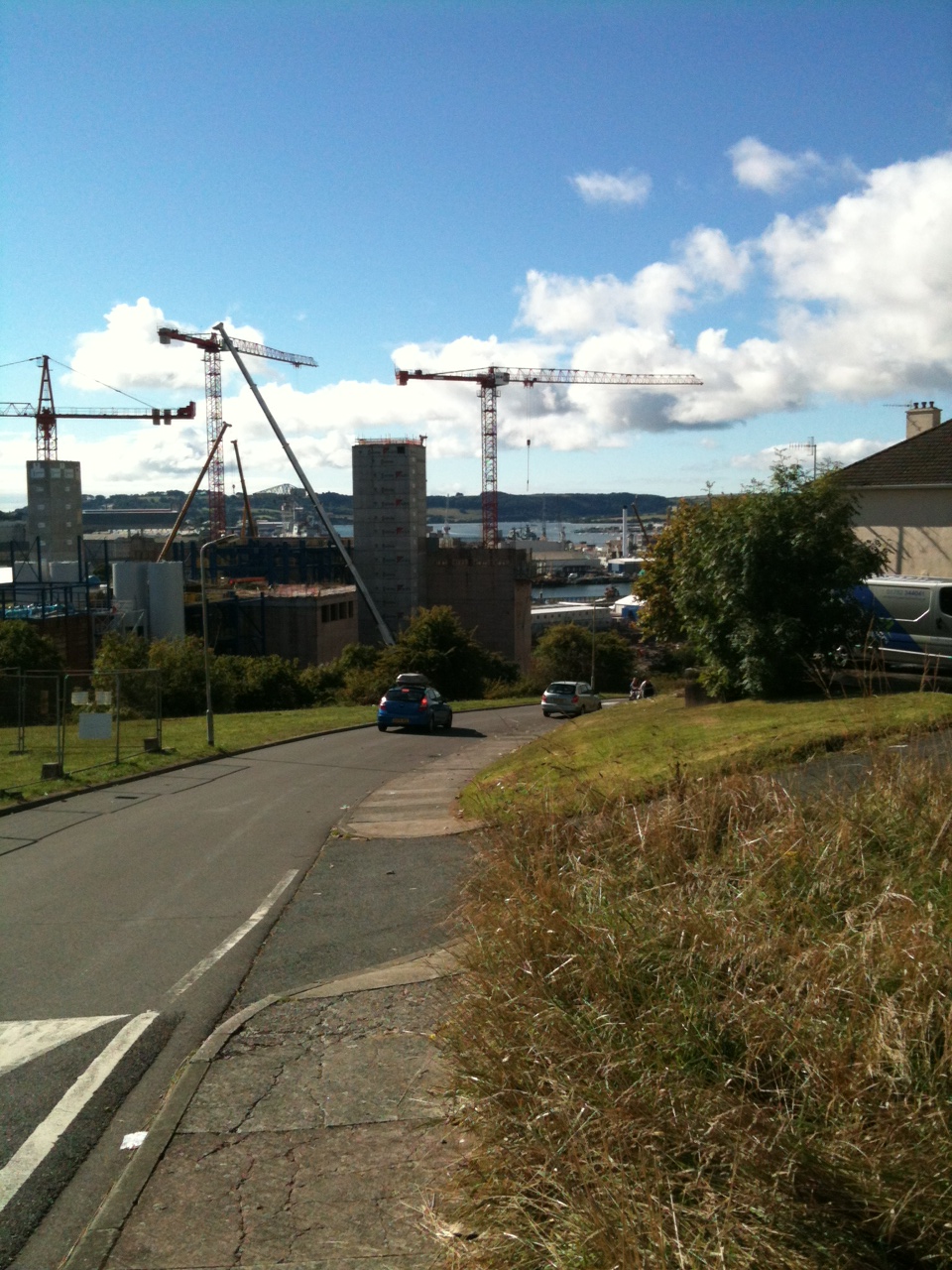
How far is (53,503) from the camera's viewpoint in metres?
131

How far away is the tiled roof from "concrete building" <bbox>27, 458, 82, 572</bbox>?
11492 centimetres

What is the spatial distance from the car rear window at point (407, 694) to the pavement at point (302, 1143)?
1056 inches

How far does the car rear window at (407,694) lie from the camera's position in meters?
35.4

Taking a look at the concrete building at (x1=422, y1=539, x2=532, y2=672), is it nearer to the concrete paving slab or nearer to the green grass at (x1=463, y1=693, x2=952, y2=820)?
the green grass at (x1=463, y1=693, x2=952, y2=820)

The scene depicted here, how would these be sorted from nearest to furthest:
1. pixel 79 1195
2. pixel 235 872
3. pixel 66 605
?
pixel 79 1195
pixel 235 872
pixel 66 605

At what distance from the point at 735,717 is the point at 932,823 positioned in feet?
38.4

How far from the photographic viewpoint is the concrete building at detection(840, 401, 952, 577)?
28.7 m

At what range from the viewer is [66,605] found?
64.5 metres

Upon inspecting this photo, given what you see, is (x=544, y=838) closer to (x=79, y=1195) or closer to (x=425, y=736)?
(x=79, y=1195)

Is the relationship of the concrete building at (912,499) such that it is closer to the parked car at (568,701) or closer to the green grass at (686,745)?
the green grass at (686,745)

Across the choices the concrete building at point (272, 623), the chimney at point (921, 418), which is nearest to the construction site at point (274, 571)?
the concrete building at point (272, 623)

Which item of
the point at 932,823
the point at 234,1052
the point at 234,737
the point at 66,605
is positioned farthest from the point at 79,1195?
the point at 66,605

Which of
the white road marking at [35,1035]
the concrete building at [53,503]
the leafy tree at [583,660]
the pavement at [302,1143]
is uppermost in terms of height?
the concrete building at [53,503]

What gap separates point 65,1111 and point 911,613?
1880 cm
